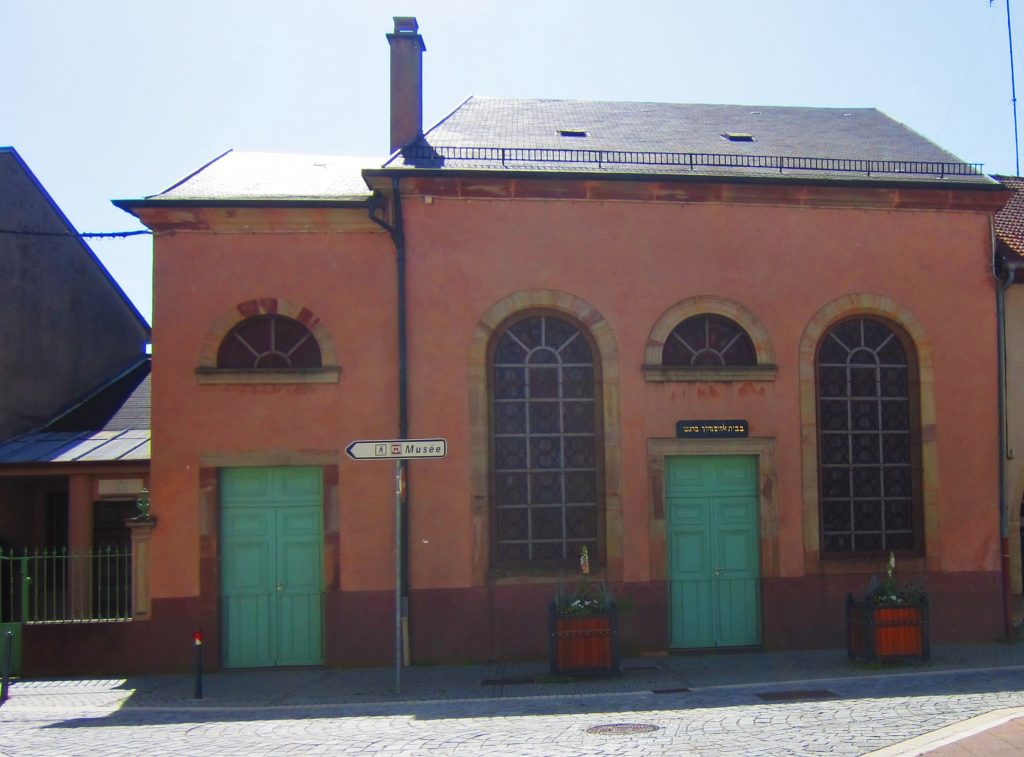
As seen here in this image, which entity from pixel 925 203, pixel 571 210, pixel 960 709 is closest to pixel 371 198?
pixel 571 210

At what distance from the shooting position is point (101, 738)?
948cm

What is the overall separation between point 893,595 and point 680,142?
705 cm

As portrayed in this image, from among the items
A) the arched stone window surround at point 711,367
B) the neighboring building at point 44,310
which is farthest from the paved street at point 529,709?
the neighboring building at point 44,310

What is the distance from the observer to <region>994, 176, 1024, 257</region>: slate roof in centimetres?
1517

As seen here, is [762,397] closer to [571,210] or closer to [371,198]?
[571,210]

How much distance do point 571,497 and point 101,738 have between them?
6.34m

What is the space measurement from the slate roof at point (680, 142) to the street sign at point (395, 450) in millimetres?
3942

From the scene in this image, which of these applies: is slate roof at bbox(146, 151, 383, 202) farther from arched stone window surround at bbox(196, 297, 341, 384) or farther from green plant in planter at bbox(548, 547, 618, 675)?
green plant in planter at bbox(548, 547, 618, 675)

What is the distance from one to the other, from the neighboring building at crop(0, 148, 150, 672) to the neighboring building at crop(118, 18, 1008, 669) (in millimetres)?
2808

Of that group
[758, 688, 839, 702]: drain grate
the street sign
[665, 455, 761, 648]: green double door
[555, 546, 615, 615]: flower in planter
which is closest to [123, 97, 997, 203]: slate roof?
the street sign

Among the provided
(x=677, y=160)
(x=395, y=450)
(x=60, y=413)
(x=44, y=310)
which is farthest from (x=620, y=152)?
(x=60, y=413)

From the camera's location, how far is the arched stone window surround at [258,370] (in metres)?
13.4

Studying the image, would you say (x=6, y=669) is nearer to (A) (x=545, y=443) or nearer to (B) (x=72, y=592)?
(B) (x=72, y=592)

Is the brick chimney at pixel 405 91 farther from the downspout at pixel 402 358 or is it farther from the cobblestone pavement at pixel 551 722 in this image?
the cobblestone pavement at pixel 551 722
